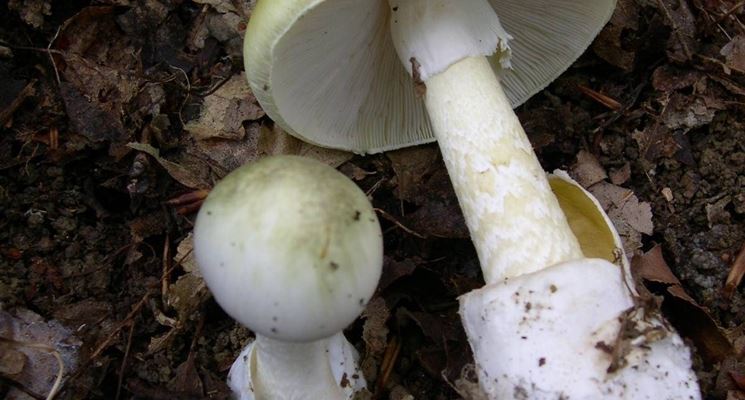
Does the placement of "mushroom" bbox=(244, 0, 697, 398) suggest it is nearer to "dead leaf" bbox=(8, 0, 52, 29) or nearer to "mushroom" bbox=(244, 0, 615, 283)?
"mushroom" bbox=(244, 0, 615, 283)

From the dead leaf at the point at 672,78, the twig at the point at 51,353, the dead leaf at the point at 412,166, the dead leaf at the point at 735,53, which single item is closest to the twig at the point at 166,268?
the twig at the point at 51,353

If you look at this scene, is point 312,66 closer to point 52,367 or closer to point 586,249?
point 586,249

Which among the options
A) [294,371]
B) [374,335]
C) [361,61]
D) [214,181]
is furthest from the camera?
[214,181]

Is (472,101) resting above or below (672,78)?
above

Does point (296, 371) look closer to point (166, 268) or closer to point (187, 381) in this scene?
point (187, 381)

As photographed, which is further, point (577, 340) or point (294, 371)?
point (294, 371)

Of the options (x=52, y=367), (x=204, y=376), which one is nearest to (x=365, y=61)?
(x=204, y=376)

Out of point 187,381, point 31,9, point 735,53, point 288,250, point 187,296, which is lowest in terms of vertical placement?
point 187,381

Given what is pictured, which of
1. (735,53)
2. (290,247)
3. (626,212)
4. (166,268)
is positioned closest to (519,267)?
(290,247)
